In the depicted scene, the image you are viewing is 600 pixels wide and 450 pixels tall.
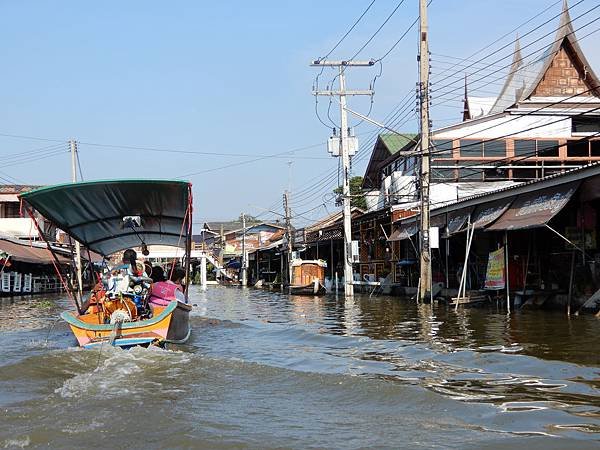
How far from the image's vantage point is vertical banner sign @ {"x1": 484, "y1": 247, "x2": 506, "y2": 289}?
57.2 ft

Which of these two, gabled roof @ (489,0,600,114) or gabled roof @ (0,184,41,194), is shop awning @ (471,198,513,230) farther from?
gabled roof @ (0,184,41,194)

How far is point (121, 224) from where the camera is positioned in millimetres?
13406

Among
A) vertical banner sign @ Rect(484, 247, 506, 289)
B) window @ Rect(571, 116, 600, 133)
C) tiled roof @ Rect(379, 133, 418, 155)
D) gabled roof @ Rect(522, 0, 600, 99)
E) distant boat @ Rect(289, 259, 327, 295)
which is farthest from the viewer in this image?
tiled roof @ Rect(379, 133, 418, 155)

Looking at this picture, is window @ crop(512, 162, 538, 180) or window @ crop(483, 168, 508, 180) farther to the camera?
window @ crop(483, 168, 508, 180)

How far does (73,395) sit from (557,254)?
44.8 ft

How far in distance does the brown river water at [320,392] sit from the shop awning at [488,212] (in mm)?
4953

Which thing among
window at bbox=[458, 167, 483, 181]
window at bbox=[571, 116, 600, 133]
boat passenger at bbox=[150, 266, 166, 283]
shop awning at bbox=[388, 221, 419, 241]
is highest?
window at bbox=[571, 116, 600, 133]

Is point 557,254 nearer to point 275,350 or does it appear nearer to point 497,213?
point 497,213

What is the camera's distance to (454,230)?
20391 mm

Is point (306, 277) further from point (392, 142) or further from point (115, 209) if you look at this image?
point (115, 209)

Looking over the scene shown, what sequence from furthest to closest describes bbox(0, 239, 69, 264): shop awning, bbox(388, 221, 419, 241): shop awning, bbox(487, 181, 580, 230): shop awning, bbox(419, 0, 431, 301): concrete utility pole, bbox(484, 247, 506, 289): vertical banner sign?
bbox(0, 239, 69, 264): shop awning < bbox(388, 221, 419, 241): shop awning < bbox(419, 0, 431, 301): concrete utility pole < bbox(484, 247, 506, 289): vertical banner sign < bbox(487, 181, 580, 230): shop awning

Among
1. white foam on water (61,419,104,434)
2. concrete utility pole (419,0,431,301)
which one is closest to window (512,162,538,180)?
concrete utility pole (419,0,431,301)

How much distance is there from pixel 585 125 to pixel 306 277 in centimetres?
1456

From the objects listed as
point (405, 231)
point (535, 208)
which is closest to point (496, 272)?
point (535, 208)
